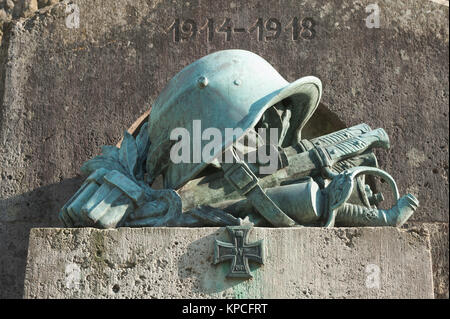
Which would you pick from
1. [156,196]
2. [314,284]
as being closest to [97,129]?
[156,196]

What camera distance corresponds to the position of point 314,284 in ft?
11.5

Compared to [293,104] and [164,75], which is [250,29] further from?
[293,104]

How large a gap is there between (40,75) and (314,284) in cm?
248

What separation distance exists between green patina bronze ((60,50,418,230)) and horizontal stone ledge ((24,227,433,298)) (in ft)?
0.41

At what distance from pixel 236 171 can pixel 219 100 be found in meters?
0.35

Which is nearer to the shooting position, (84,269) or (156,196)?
(84,269)

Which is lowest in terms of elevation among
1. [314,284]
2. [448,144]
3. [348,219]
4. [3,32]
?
[314,284]

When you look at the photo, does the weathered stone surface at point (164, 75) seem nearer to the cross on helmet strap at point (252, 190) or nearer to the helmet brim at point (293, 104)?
the helmet brim at point (293, 104)

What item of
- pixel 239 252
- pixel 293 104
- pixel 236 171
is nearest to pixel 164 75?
pixel 293 104

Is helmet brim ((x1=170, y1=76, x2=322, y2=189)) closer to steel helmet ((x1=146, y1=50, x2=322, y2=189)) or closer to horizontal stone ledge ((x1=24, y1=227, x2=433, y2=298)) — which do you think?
steel helmet ((x1=146, y1=50, x2=322, y2=189))

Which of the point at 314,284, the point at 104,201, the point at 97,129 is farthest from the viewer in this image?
the point at 97,129

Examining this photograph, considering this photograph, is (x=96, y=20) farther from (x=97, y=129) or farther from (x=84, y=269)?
(x=84, y=269)

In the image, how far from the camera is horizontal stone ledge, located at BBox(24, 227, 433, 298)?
11.5 feet

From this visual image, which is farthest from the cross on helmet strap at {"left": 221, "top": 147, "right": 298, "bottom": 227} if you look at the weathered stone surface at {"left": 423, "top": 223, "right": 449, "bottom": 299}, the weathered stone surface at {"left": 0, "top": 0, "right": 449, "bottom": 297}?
the weathered stone surface at {"left": 423, "top": 223, "right": 449, "bottom": 299}
